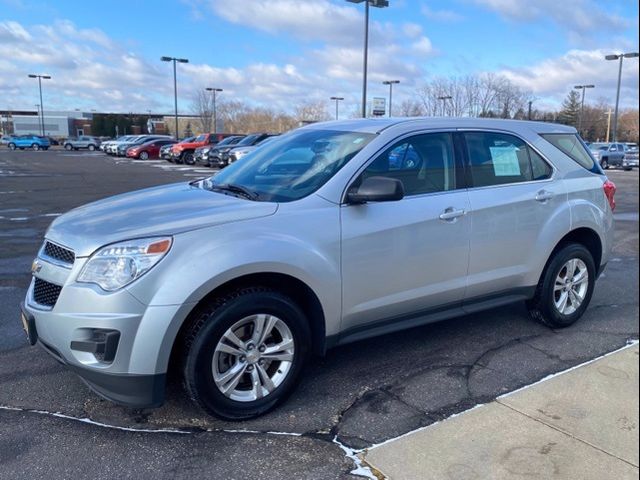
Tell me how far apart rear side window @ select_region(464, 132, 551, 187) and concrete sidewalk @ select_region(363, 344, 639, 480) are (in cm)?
159

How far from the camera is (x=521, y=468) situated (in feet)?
9.31

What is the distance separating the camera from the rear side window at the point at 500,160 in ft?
14.2

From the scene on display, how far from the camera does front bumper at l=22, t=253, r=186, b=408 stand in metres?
2.89

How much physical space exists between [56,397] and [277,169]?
2106 mm

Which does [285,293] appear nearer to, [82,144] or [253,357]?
[253,357]

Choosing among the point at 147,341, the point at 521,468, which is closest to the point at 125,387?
the point at 147,341

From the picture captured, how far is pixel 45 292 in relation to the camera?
3.21 metres

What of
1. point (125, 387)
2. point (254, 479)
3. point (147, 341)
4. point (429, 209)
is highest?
point (429, 209)

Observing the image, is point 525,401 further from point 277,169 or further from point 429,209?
point 277,169

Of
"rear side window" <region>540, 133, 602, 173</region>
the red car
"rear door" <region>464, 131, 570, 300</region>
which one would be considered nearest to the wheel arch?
"rear door" <region>464, 131, 570, 300</region>

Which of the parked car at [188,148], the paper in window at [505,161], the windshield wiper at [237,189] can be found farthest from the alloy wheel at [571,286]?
the parked car at [188,148]

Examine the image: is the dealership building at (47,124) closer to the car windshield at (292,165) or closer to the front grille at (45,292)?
the car windshield at (292,165)

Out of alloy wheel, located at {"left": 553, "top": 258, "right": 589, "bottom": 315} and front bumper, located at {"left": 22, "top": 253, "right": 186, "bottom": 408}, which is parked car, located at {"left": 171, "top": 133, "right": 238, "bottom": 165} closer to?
alloy wheel, located at {"left": 553, "top": 258, "right": 589, "bottom": 315}

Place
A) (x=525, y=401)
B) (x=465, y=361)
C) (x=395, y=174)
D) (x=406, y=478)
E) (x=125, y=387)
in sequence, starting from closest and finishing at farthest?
(x=406, y=478) < (x=125, y=387) < (x=525, y=401) < (x=395, y=174) < (x=465, y=361)
